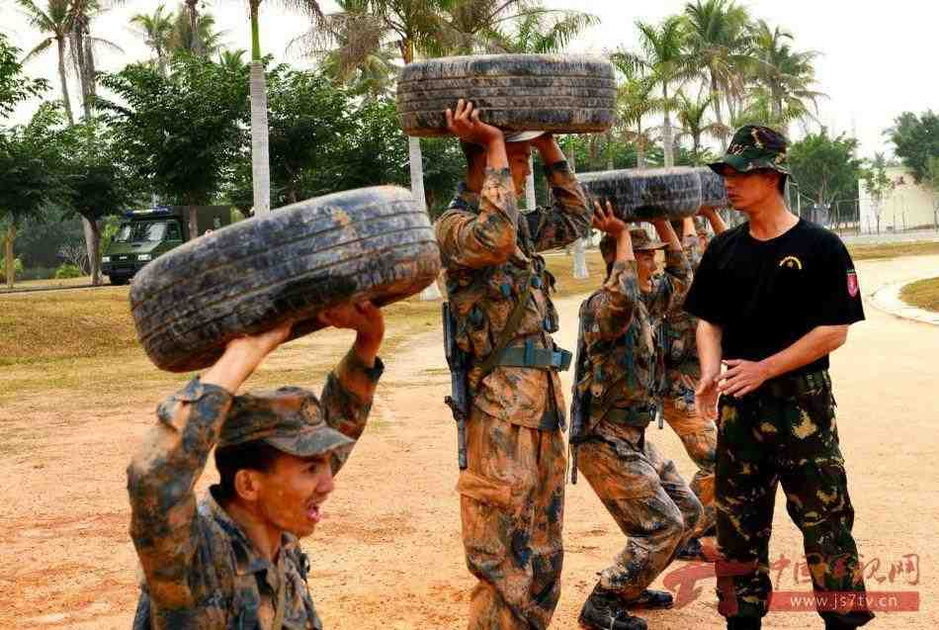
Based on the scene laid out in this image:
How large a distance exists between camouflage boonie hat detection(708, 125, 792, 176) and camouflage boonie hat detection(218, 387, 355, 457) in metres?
2.58

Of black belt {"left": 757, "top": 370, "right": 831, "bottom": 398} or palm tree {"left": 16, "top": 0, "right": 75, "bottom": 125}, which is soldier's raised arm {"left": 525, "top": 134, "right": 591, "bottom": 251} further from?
palm tree {"left": 16, "top": 0, "right": 75, "bottom": 125}

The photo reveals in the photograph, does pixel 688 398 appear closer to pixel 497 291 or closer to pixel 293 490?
pixel 497 291

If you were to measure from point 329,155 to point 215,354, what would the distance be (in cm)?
4339

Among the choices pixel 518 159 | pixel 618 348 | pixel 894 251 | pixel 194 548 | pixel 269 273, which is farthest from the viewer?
pixel 894 251

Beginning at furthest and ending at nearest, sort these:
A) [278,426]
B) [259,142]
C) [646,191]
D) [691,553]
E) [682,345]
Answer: [259,142], [682,345], [691,553], [646,191], [278,426]

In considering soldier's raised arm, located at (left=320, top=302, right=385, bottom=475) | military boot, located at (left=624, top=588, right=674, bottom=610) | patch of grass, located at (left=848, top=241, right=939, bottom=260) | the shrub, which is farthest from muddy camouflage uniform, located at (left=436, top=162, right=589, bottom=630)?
the shrub

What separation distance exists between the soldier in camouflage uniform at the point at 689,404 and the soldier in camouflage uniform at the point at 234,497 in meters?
4.12

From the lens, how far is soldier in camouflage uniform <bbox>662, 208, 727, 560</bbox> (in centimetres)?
732

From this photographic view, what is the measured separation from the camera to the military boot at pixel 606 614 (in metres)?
5.98

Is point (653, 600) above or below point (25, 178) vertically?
below

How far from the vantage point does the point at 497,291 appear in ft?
17.0

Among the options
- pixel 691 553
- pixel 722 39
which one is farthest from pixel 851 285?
pixel 722 39

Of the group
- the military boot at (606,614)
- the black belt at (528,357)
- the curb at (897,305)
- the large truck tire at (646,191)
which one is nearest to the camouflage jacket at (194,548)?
the black belt at (528,357)

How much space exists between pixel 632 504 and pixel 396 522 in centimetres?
289
